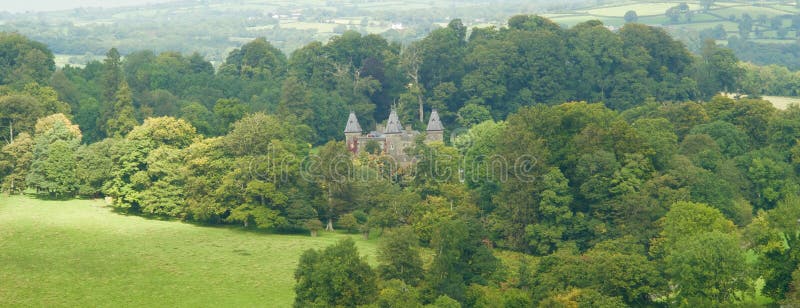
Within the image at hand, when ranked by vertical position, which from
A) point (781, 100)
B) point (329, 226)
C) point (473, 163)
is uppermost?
point (473, 163)

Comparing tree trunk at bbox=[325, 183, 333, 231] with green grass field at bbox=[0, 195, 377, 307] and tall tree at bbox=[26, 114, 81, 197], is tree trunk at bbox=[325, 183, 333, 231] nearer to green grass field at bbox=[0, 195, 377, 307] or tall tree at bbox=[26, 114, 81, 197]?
green grass field at bbox=[0, 195, 377, 307]

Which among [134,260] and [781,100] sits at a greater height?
[134,260]

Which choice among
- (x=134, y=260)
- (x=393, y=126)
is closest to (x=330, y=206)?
(x=134, y=260)

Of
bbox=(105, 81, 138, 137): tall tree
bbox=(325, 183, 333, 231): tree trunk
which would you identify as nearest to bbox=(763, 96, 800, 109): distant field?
bbox=(325, 183, 333, 231): tree trunk

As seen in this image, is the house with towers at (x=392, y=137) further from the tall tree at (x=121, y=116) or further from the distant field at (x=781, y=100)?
the distant field at (x=781, y=100)

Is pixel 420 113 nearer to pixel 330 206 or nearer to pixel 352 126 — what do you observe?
pixel 352 126
